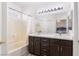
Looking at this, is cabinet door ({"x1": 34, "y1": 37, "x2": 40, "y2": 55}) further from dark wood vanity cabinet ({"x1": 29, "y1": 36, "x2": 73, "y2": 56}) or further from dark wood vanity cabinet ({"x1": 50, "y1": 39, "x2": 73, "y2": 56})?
dark wood vanity cabinet ({"x1": 50, "y1": 39, "x2": 73, "y2": 56})

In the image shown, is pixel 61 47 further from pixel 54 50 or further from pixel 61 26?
pixel 61 26

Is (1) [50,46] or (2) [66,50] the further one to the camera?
(1) [50,46]

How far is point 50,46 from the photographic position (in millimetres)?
3123

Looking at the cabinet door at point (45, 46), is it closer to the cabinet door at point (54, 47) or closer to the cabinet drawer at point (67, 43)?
the cabinet door at point (54, 47)

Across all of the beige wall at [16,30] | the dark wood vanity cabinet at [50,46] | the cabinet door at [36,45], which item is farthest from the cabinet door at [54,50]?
the beige wall at [16,30]

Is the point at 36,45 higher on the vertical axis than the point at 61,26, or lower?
lower

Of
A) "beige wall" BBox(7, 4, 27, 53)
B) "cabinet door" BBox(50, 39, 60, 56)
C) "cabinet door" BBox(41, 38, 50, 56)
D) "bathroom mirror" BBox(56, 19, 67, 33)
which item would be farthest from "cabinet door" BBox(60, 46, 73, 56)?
"beige wall" BBox(7, 4, 27, 53)

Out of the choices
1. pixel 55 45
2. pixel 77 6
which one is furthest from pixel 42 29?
pixel 77 6

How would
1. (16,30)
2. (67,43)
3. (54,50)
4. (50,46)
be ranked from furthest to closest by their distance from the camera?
1. (16,30)
2. (50,46)
3. (54,50)
4. (67,43)

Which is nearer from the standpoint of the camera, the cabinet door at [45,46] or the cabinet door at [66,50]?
the cabinet door at [66,50]

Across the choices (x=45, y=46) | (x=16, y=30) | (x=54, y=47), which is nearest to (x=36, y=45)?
(x=45, y=46)

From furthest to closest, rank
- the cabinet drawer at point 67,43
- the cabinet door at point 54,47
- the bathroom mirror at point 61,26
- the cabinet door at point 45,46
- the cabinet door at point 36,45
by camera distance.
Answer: the cabinet door at point 36,45 < the bathroom mirror at point 61,26 < the cabinet door at point 45,46 < the cabinet door at point 54,47 < the cabinet drawer at point 67,43

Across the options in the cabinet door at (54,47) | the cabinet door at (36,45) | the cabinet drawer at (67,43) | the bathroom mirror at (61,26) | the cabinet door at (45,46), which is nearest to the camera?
the cabinet drawer at (67,43)

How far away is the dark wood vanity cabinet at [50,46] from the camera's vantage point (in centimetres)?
268
